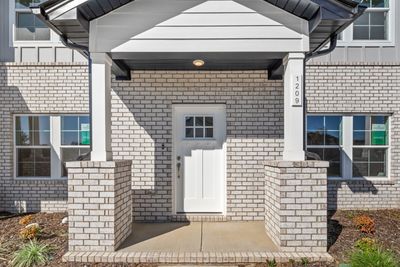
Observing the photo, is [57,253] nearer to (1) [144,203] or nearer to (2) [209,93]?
(1) [144,203]

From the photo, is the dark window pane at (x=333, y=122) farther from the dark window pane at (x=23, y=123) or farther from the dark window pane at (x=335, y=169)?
the dark window pane at (x=23, y=123)

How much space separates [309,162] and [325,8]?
6.89 ft

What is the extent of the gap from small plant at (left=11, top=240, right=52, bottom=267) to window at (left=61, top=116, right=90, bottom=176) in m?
2.79

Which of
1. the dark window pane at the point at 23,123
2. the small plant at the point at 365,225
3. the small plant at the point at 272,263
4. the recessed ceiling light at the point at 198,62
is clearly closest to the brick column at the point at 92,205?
the small plant at the point at 272,263

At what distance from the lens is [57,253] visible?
5.08 m

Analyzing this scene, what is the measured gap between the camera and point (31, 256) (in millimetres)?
4793

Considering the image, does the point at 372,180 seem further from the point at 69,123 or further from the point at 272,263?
the point at 69,123

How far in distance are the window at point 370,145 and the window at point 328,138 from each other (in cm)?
36

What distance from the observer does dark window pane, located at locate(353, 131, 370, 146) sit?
7.59m

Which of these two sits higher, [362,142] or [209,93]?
[209,93]

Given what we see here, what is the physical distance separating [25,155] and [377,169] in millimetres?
7488

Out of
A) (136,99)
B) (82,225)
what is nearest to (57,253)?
(82,225)

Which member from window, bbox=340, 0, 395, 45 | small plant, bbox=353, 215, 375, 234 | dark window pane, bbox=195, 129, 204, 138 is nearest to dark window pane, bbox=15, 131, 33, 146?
dark window pane, bbox=195, 129, 204, 138

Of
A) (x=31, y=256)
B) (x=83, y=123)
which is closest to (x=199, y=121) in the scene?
(x=83, y=123)
